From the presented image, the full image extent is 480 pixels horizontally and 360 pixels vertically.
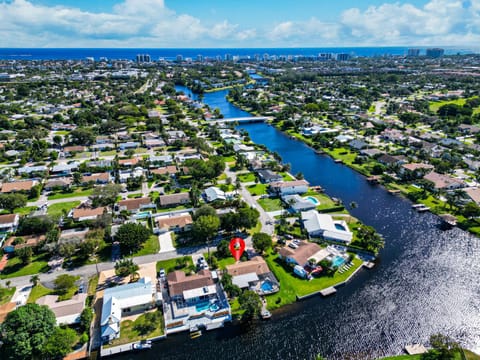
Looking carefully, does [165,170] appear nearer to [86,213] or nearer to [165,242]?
[86,213]

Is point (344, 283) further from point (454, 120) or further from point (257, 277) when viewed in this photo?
point (454, 120)

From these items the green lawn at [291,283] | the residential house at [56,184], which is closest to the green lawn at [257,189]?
the green lawn at [291,283]

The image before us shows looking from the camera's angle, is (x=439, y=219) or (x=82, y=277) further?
(x=439, y=219)

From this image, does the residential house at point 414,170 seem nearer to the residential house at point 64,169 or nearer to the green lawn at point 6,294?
the green lawn at point 6,294

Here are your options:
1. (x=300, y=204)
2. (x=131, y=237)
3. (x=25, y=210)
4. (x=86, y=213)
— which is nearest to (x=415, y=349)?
(x=300, y=204)

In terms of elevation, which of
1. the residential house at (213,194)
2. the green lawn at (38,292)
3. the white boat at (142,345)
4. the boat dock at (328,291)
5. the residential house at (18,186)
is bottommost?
the white boat at (142,345)

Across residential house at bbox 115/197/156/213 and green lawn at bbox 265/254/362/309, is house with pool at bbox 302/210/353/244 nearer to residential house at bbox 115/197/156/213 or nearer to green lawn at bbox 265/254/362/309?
green lawn at bbox 265/254/362/309

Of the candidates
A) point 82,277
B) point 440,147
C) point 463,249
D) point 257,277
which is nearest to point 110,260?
point 82,277
